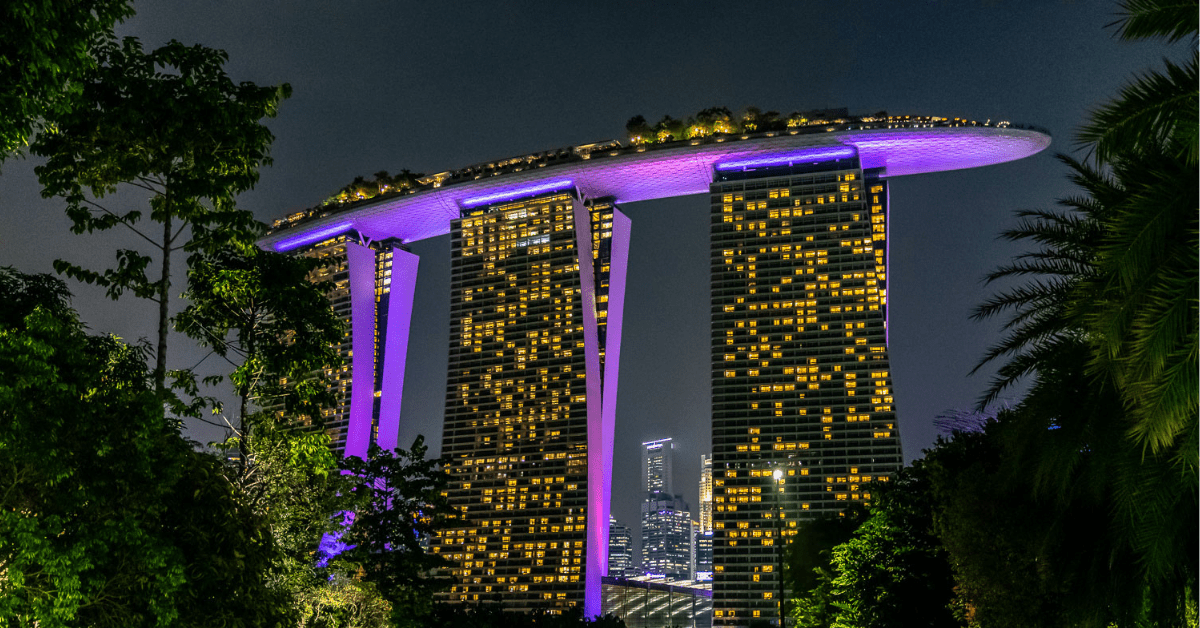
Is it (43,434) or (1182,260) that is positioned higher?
(1182,260)

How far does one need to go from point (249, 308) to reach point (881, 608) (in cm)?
2512

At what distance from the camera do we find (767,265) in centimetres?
12450

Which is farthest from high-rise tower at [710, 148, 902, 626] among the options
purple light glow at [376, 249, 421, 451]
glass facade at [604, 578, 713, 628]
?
purple light glow at [376, 249, 421, 451]

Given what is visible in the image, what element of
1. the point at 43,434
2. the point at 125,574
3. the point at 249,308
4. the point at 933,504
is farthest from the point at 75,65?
the point at 933,504

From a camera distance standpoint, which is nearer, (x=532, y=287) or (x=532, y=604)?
(x=532, y=604)

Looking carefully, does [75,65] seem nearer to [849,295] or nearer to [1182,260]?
[1182,260]

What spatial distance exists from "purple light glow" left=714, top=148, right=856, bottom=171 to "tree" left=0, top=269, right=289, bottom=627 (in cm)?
11212

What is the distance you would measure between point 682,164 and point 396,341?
41659 mm

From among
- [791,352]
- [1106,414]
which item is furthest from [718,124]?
[1106,414]

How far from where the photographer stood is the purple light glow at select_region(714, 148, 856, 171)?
120250 mm

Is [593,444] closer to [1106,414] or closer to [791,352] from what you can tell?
[791,352]

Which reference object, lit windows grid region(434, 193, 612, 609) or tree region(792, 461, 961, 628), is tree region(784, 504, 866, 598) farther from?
lit windows grid region(434, 193, 612, 609)

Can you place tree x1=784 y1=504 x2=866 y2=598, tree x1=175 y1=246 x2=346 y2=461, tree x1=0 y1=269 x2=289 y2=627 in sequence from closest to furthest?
1. tree x1=0 y1=269 x2=289 y2=627
2. tree x1=175 y1=246 x2=346 y2=461
3. tree x1=784 y1=504 x2=866 y2=598

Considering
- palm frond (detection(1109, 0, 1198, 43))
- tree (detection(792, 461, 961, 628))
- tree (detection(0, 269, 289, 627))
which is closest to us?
palm frond (detection(1109, 0, 1198, 43))
